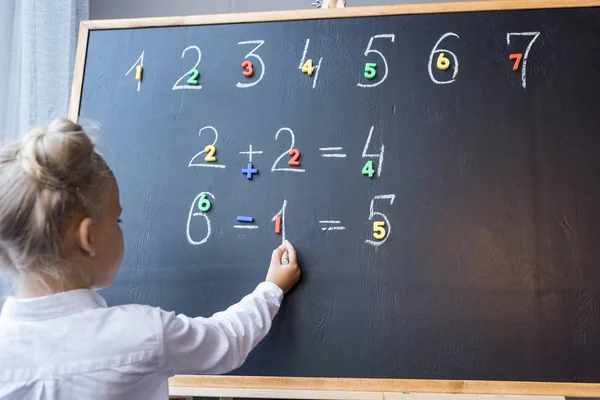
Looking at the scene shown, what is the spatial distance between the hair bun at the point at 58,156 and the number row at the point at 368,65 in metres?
0.54

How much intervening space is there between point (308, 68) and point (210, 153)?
328mm

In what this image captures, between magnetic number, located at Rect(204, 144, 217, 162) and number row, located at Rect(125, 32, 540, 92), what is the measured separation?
166 mm

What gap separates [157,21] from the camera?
1.57 meters

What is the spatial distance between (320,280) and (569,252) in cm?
57

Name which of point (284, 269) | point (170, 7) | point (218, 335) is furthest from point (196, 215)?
point (170, 7)

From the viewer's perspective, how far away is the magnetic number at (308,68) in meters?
1.48

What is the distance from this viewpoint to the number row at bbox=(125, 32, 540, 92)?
56.5 inches

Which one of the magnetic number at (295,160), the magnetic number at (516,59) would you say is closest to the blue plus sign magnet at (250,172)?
the magnetic number at (295,160)

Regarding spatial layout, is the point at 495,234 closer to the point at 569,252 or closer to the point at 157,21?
the point at 569,252

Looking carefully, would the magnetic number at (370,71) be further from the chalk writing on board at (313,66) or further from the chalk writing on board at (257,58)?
the chalk writing on board at (257,58)

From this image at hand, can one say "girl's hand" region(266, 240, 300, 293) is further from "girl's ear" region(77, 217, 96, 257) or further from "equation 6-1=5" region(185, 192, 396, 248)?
"girl's ear" region(77, 217, 96, 257)

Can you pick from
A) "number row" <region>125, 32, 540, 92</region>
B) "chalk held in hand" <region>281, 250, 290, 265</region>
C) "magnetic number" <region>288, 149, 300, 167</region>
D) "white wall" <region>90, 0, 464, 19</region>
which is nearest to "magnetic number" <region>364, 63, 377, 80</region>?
"number row" <region>125, 32, 540, 92</region>

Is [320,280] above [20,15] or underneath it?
underneath

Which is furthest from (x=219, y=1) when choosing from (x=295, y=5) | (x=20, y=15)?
(x=20, y=15)
